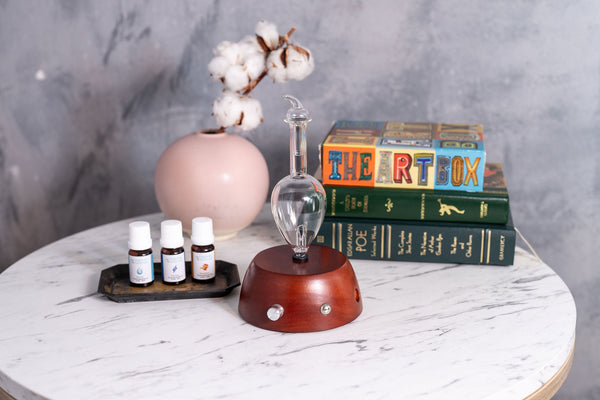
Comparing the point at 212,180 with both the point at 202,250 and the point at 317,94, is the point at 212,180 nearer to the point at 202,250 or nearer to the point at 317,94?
the point at 202,250

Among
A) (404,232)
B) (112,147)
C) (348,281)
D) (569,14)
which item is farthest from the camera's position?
(112,147)

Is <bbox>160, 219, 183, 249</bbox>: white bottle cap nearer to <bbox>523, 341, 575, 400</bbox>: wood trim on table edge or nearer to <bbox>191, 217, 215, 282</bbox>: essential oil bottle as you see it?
<bbox>191, 217, 215, 282</bbox>: essential oil bottle

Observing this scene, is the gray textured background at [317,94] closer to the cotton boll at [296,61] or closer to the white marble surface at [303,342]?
the cotton boll at [296,61]

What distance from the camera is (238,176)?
114 centimetres

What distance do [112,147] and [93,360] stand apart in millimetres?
824

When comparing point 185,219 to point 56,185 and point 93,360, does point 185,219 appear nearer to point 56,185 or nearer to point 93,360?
point 93,360

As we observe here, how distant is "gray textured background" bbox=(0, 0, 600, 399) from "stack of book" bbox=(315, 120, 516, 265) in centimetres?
28

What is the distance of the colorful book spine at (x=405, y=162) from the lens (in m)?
1.07

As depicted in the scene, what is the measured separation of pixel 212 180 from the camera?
3.71ft

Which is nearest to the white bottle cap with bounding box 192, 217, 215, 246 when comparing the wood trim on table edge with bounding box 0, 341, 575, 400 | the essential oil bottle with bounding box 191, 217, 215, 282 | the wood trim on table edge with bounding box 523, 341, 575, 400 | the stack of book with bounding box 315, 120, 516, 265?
the essential oil bottle with bounding box 191, 217, 215, 282

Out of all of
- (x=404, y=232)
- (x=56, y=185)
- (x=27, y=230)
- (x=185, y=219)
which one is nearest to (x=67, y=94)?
(x=56, y=185)

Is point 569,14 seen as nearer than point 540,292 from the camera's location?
No

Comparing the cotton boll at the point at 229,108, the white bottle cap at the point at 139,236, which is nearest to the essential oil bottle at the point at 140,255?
the white bottle cap at the point at 139,236

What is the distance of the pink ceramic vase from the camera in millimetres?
1134
